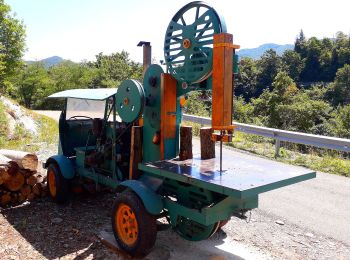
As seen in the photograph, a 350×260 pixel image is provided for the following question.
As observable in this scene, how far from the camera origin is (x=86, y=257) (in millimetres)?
4344

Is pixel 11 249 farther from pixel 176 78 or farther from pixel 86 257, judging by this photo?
pixel 176 78

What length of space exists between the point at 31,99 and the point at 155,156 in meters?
37.5

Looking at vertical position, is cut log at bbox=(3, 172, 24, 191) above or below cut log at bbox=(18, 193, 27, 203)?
above

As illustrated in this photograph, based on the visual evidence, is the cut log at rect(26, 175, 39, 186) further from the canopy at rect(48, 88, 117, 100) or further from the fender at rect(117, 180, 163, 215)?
the fender at rect(117, 180, 163, 215)

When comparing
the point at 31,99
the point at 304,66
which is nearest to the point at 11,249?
the point at 31,99

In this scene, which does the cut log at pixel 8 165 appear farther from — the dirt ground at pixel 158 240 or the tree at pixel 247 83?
the tree at pixel 247 83

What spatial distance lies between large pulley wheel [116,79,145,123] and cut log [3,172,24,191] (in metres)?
2.47

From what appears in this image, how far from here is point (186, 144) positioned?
464 centimetres

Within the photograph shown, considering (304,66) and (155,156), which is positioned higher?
(304,66)

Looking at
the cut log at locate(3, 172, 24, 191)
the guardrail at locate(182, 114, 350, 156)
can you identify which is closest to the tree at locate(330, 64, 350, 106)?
the guardrail at locate(182, 114, 350, 156)

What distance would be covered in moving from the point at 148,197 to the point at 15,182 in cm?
317

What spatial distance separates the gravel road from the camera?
14.8ft

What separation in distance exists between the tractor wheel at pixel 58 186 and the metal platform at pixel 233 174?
7.58 ft

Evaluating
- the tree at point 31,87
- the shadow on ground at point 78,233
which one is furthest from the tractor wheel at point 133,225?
the tree at point 31,87
